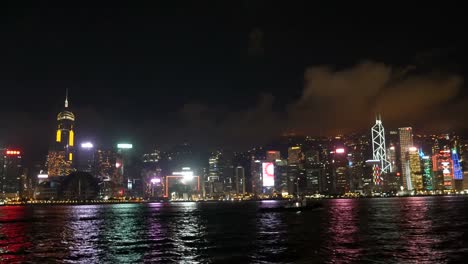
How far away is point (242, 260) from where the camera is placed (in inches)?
1682

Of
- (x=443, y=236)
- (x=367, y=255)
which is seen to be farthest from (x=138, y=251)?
(x=443, y=236)

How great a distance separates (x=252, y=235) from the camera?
66938 millimetres

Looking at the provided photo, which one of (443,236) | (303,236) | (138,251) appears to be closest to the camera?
(138,251)

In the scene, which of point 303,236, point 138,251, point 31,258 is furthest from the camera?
point 303,236

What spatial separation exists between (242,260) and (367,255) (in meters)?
12.6

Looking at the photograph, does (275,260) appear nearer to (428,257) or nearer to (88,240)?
(428,257)

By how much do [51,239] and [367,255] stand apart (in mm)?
45325

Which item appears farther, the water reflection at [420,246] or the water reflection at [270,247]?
the water reflection at [270,247]

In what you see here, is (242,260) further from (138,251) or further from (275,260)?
(138,251)

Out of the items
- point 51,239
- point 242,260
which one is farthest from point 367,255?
point 51,239

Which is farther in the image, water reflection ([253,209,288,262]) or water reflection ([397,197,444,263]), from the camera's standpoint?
water reflection ([253,209,288,262])

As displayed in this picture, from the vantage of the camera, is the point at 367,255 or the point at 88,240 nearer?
the point at 367,255

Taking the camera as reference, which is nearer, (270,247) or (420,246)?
(420,246)

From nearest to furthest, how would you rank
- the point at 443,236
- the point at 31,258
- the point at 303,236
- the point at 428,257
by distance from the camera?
the point at 428,257, the point at 31,258, the point at 443,236, the point at 303,236
